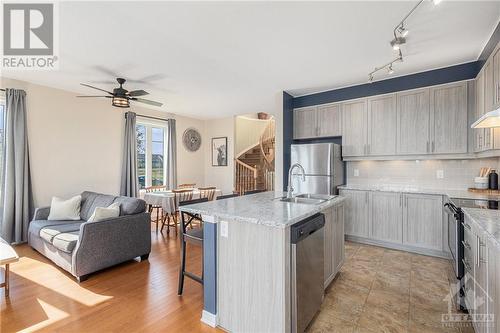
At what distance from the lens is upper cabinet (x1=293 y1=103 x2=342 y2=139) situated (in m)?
4.51

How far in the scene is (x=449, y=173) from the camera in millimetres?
3744

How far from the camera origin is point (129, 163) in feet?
17.8

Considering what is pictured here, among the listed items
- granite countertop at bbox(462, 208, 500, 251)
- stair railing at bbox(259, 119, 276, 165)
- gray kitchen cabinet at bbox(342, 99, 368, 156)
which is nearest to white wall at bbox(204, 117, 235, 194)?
stair railing at bbox(259, 119, 276, 165)

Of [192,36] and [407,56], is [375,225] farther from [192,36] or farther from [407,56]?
[192,36]

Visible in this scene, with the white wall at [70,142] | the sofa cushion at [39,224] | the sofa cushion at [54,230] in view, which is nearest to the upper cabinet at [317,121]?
the white wall at [70,142]

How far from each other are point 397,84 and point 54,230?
18.1ft

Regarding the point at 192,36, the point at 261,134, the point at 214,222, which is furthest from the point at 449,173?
the point at 261,134

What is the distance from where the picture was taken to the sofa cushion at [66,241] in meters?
2.86

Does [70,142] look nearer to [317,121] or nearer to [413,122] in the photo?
[317,121]

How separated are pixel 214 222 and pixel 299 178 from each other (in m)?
2.81

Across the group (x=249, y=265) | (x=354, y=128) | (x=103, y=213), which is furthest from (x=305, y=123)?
(x=103, y=213)

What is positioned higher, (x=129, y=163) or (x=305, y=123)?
(x=305, y=123)

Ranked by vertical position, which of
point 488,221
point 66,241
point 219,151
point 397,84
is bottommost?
point 66,241

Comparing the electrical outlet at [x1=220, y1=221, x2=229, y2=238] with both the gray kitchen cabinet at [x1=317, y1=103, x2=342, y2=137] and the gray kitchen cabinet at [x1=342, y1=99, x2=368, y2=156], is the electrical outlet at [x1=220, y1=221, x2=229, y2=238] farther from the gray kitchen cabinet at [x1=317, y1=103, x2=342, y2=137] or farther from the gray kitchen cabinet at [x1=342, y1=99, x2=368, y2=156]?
the gray kitchen cabinet at [x1=317, y1=103, x2=342, y2=137]
